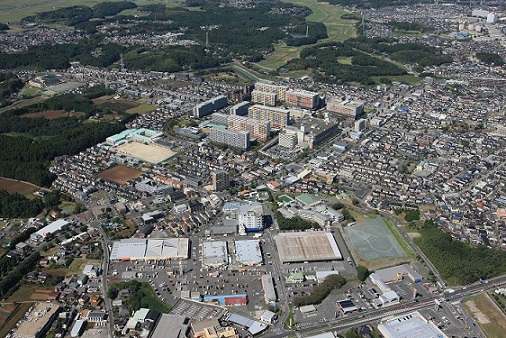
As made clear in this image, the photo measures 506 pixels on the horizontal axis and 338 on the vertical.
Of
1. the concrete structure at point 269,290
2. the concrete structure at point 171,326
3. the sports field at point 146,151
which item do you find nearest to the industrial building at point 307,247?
the concrete structure at point 269,290

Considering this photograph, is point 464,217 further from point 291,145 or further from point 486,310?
point 291,145

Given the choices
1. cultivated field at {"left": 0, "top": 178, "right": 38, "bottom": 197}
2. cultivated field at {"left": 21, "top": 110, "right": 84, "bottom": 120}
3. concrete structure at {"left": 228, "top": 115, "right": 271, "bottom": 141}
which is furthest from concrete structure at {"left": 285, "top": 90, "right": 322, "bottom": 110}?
cultivated field at {"left": 0, "top": 178, "right": 38, "bottom": 197}

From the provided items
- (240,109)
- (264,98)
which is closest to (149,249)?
(240,109)

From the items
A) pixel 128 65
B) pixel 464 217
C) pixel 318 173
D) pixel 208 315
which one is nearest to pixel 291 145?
pixel 318 173

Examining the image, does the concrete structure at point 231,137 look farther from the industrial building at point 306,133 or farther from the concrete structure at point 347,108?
the concrete structure at point 347,108

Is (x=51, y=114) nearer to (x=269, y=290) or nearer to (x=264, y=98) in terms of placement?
(x=264, y=98)

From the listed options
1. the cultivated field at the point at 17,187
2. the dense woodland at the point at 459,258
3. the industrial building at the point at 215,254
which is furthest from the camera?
the cultivated field at the point at 17,187
